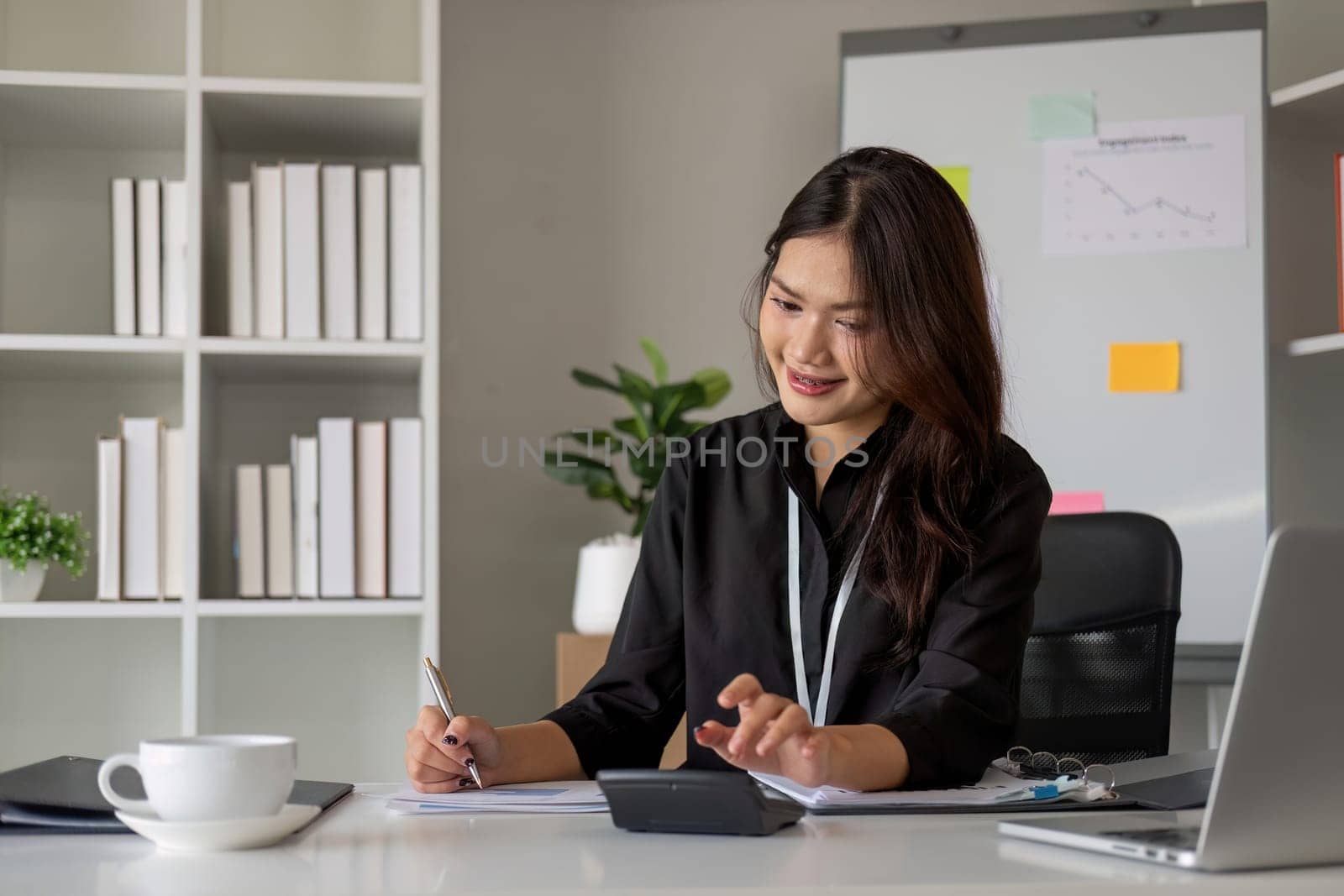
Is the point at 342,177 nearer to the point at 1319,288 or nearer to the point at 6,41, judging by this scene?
the point at 6,41

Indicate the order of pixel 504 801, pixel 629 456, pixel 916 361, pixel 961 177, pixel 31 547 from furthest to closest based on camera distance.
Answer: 1. pixel 961 177
2. pixel 629 456
3. pixel 31 547
4. pixel 916 361
5. pixel 504 801

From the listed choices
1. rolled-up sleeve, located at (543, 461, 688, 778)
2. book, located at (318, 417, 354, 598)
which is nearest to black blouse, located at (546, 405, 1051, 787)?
rolled-up sleeve, located at (543, 461, 688, 778)

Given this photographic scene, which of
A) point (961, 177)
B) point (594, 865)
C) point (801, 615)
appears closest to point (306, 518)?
point (801, 615)

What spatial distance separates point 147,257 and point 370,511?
56 cm

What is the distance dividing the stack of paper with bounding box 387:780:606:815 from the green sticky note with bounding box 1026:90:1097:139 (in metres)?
1.78

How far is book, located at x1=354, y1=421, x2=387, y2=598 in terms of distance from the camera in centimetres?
219

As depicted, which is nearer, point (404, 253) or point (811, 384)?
point (811, 384)

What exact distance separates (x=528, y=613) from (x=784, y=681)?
1.28m

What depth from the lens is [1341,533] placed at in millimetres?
705

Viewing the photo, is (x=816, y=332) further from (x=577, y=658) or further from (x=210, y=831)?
(x=577, y=658)

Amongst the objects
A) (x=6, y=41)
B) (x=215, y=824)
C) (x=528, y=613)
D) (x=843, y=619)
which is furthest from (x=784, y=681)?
(x=6, y=41)

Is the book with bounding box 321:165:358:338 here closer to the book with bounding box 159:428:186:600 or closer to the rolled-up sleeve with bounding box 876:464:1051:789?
the book with bounding box 159:428:186:600

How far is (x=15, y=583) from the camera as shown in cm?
212

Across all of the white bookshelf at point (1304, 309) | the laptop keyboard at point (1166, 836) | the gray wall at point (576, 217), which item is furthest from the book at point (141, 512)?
the white bookshelf at point (1304, 309)
